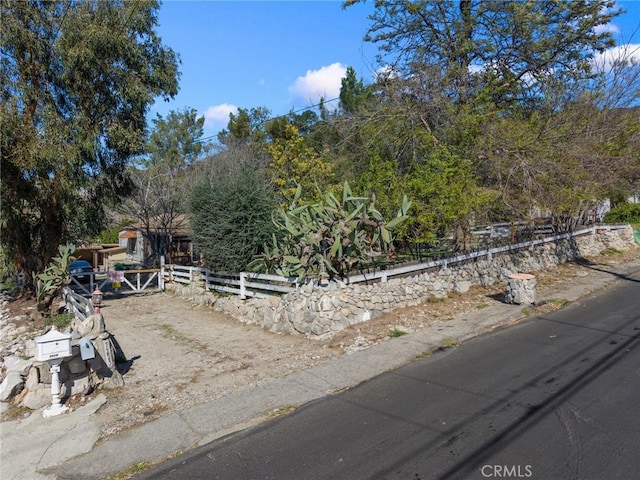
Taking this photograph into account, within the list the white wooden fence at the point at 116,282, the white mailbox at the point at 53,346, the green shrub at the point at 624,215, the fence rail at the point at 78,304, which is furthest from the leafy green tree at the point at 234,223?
the green shrub at the point at 624,215

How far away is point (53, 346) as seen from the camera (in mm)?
6230

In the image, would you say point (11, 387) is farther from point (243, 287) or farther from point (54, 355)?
point (243, 287)

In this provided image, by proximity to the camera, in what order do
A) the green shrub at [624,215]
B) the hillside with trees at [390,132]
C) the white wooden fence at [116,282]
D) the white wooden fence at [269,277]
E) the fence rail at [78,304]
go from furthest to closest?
the green shrub at [624,215]
the white wooden fence at [116,282]
the hillside with trees at [390,132]
the white wooden fence at [269,277]
the fence rail at [78,304]

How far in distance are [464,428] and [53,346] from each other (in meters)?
5.23

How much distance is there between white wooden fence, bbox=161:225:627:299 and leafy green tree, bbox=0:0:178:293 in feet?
13.2

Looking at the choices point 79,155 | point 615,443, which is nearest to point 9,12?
point 79,155

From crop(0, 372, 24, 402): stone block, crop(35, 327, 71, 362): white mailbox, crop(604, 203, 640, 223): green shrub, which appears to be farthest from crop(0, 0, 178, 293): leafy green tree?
crop(604, 203, 640, 223): green shrub

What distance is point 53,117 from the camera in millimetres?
14352

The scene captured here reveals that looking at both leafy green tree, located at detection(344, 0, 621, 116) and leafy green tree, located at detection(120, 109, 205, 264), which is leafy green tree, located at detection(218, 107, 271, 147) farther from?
leafy green tree, located at detection(344, 0, 621, 116)

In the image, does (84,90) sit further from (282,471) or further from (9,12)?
(282,471)

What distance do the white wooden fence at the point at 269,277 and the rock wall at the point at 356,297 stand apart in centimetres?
15

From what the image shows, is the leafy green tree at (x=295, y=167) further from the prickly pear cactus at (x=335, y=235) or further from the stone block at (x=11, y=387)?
the stone block at (x=11, y=387)

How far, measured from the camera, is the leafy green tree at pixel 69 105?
1402cm

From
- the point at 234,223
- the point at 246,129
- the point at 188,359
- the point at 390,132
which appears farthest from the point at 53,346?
the point at 246,129
